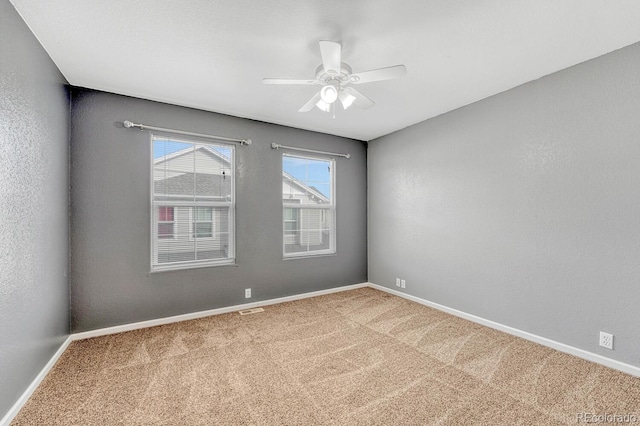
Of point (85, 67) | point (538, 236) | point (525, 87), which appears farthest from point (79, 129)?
point (538, 236)

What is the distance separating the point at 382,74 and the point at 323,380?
2335 millimetres

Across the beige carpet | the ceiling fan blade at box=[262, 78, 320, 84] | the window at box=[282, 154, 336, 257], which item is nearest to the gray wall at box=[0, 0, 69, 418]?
the beige carpet

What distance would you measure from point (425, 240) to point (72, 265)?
13.5ft

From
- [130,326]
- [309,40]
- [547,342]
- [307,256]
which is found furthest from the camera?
[307,256]

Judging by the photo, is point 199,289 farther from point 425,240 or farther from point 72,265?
point 425,240

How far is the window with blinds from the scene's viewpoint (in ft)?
10.5

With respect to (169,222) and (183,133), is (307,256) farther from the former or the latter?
(183,133)

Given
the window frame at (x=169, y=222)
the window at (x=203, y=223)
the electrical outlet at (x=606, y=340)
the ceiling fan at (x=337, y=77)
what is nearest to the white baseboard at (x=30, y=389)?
the window frame at (x=169, y=222)

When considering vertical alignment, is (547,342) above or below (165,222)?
below

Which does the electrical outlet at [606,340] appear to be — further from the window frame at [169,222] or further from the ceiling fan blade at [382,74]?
the window frame at [169,222]

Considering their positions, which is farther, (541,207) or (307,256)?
(307,256)

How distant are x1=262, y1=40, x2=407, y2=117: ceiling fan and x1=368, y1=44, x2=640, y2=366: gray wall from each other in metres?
1.62

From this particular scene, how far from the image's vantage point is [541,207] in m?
2.64

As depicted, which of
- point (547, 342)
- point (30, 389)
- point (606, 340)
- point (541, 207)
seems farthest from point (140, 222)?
point (606, 340)
